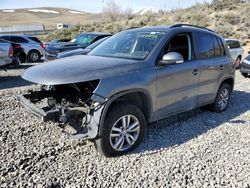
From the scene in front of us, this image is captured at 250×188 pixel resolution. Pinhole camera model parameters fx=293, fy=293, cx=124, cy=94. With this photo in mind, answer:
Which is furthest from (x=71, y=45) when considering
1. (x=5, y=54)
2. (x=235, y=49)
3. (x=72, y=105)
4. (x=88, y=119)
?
(x=88, y=119)

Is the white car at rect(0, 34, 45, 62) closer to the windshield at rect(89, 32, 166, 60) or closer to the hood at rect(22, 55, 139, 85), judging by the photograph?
the windshield at rect(89, 32, 166, 60)

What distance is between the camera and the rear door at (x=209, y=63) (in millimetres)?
5590

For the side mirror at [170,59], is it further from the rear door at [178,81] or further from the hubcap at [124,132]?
the hubcap at [124,132]

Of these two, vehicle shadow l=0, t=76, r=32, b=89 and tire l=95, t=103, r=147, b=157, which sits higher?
tire l=95, t=103, r=147, b=157

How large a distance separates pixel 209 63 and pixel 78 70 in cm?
291

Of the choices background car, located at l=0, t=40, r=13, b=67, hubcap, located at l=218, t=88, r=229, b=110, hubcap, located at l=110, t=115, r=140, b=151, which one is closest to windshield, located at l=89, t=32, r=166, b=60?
hubcap, located at l=110, t=115, r=140, b=151

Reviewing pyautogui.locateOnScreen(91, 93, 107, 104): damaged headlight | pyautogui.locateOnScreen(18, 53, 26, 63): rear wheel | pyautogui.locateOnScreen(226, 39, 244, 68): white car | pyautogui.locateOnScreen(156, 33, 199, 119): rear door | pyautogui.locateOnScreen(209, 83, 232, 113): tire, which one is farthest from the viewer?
pyautogui.locateOnScreen(18, 53, 26, 63): rear wheel

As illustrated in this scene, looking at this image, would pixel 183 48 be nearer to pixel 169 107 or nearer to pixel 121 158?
pixel 169 107

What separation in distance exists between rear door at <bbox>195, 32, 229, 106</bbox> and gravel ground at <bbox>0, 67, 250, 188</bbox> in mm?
589

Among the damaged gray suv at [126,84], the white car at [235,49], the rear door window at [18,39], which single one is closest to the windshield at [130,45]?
the damaged gray suv at [126,84]

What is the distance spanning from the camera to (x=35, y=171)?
3.79 metres

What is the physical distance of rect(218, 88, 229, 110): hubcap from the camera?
6.51 metres

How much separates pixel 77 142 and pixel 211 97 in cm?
300

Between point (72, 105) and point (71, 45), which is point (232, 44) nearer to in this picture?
point (71, 45)
